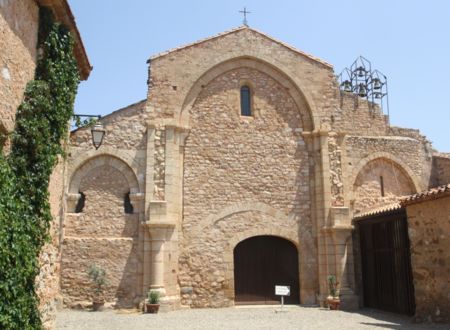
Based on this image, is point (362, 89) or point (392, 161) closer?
point (392, 161)

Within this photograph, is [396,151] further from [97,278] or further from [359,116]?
[97,278]

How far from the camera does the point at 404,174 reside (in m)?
16.5

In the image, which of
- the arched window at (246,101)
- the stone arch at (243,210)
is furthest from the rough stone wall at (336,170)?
the arched window at (246,101)

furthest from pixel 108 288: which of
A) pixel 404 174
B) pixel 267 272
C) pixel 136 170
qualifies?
pixel 404 174

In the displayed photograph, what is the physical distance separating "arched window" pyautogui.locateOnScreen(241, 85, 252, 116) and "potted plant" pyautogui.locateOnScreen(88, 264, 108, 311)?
6.81 m

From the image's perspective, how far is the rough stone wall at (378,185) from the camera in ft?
51.8

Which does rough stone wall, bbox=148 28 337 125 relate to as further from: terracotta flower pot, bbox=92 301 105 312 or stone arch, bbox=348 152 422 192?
terracotta flower pot, bbox=92 301 105 312

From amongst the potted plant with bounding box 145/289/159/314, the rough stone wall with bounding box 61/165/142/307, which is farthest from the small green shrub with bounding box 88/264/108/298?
the potted plant with bounding box 145/289/159/314

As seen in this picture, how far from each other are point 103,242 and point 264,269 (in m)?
5.07

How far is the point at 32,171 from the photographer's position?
6.20 m

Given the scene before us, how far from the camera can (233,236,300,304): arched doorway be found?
1470 cm

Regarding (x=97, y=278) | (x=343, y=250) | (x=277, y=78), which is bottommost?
(x=97, y=278)

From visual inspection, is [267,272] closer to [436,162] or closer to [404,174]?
[404,174]

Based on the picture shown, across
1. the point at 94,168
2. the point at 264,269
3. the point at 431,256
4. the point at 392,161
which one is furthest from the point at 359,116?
the point at 94,168
